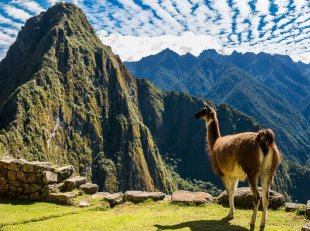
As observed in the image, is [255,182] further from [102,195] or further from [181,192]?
[102,195]

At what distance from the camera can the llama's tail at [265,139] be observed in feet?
35.2

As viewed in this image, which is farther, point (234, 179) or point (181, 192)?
point (181, 192)

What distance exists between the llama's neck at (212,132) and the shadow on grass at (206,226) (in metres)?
2.84

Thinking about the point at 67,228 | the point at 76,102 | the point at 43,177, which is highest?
the point at 76,102

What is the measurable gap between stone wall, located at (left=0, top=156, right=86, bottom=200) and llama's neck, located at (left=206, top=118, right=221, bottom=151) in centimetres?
707

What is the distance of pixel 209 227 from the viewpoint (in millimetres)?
11586

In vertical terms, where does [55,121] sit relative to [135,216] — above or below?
above

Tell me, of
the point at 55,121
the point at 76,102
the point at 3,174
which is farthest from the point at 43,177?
the point at 76,102

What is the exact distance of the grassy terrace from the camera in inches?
473

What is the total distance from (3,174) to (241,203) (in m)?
10.6

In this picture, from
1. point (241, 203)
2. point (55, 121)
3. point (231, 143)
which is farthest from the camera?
point (55, 121)

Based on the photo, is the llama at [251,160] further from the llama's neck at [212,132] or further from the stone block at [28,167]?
the stone block at [28,167]

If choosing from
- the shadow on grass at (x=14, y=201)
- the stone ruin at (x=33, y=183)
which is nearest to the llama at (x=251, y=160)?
the stone ruin at (x=33, y=183)

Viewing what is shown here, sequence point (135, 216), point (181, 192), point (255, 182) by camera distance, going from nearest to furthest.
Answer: point (255, 182) → point (135, 216) → point (181, 192)
